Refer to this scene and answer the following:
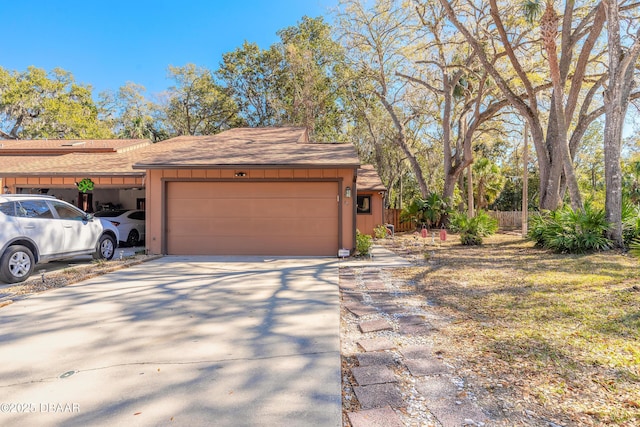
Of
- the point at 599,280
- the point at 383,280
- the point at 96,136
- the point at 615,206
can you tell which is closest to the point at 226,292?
the point at 383,280

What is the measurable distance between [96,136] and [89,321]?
26.9 metres

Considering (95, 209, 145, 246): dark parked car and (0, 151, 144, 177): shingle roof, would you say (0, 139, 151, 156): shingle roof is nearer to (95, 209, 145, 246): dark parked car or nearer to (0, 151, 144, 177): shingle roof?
(0, 151, 144, 177): shingle roof

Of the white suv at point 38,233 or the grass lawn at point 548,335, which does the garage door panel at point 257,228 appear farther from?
the grass lawn at point 548,335

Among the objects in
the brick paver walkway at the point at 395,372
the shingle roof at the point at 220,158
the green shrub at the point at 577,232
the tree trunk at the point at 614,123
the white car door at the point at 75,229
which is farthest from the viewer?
the shingle roof at the point at 220,158

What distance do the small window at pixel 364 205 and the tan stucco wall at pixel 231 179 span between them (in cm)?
680

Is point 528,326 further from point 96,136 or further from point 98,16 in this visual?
point 96,136

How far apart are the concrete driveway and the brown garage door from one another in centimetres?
364

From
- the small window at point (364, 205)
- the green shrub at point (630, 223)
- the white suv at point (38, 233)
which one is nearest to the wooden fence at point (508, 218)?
the small window at point (364, 205)

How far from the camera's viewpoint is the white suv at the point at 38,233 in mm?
5793

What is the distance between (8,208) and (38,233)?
60 cm

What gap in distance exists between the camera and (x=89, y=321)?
4.17 meters

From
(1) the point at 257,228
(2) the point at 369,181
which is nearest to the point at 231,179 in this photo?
(1) the point at 257,228

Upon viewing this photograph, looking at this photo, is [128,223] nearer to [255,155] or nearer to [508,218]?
[255,155]

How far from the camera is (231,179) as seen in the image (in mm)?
9500
